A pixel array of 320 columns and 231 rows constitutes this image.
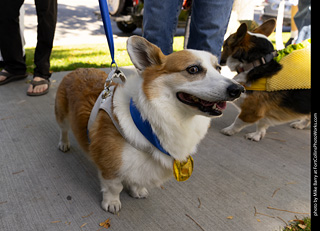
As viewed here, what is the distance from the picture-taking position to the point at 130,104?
185 centimetres

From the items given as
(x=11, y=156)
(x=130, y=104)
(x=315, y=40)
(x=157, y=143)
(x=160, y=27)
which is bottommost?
(x=11, y=156)

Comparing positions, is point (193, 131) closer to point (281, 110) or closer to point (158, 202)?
point (158, 202)

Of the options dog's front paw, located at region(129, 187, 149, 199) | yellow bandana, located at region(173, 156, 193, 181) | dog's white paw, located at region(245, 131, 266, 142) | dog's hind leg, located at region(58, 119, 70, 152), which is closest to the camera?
yellow bandana, located at region(173, 156, 193, 181)

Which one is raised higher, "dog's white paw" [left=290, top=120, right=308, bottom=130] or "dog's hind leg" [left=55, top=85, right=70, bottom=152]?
"dog's hind leg" [left=55, top=85, right=70, bottom=152]

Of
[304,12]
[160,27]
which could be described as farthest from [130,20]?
[160,27]

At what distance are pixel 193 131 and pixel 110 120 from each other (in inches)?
22.3

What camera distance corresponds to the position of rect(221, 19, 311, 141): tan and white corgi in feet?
10.3

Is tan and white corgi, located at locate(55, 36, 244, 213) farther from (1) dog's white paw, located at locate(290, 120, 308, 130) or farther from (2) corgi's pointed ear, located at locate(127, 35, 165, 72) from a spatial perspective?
(1) dog's white paw, located at locate(290, 120, 308, 130)

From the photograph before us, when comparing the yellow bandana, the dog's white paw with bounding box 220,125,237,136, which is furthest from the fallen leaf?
the dog's white paw with bounding box 220,125,237,136

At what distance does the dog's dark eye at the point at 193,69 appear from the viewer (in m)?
1.78

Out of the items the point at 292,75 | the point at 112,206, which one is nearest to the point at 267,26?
the point at 292,75

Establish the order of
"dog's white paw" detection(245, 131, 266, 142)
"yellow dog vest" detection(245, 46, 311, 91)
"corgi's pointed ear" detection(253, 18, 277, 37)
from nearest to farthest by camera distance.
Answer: "yellow dog vest" detection(245, 46, 311, 91) < "dog's white paw" detection(245, 131, 266, 142) < "corgi's pointed ear" detection(253, 18, 277, 37)

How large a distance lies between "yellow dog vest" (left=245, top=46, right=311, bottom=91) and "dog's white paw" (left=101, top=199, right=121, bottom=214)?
2.08 m

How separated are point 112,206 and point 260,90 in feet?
7.00
